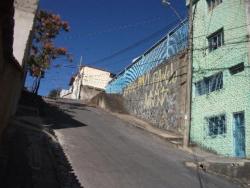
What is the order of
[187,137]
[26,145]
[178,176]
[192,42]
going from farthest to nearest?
[192,42] → [187,137] → [178,176] → [26,145]

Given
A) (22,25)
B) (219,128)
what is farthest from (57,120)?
(219,128)

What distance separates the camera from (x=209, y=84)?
1998 centimetres

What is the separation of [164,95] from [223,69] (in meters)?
6.49

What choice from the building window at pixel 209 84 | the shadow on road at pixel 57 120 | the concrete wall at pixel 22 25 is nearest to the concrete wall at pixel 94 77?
the shadow on road at pixel 57 120

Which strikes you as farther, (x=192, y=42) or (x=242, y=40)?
(x=192, y=42)

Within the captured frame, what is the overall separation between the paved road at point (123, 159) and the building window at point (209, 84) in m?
3.57

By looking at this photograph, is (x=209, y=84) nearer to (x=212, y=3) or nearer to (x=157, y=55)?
(x=212, y=3)

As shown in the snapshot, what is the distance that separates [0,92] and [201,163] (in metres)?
8.84

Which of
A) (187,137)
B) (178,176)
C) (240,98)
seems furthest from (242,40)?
(178,176)

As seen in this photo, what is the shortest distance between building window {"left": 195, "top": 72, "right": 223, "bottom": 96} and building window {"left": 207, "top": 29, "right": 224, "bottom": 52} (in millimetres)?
1614

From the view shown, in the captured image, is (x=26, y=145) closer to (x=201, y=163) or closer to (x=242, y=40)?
(x=201, y=163)

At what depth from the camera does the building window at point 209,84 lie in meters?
19.1

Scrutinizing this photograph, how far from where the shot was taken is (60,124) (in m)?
18.3

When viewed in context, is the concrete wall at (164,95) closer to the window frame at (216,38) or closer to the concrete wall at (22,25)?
the window frame at (216,38)
